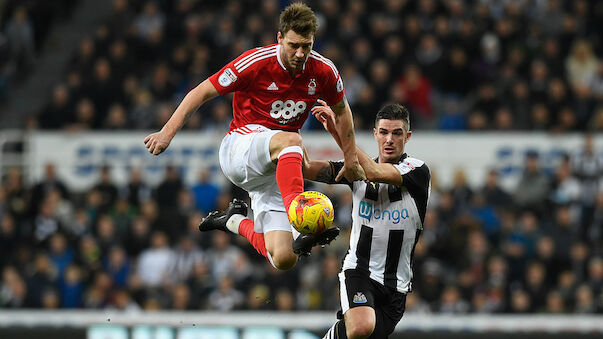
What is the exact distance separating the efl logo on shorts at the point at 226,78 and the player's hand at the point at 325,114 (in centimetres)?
62

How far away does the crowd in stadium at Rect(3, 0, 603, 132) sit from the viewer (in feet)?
48.7

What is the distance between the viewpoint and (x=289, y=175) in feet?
23.5

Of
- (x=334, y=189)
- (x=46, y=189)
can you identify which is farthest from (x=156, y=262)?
(x=334, y=189)

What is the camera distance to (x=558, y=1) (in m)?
16.4

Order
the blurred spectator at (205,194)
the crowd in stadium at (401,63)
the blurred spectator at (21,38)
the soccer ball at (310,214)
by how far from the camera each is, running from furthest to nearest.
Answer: the blurred spectator at (21,38)
the crowd in stadium at (401,63)
the blurred spectator at (205,194)
the soccer ball at (310,214)

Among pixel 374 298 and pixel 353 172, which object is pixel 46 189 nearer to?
pixel 374 298

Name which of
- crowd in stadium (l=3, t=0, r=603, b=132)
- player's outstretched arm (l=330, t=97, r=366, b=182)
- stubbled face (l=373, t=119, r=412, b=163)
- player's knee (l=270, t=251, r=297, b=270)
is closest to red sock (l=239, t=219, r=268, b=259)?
player's knee (l=270, t=251, r=297, b=270)

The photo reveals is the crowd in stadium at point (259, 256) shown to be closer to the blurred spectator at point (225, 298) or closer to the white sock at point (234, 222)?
the blurred spectator at point (225, 298)

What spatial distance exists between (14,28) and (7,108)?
4.35 ft

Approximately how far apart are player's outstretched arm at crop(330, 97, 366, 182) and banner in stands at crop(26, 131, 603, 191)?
22.2 ft

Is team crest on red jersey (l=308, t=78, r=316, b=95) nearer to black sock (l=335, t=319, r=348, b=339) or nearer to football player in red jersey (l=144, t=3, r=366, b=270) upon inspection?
football player in red jersey (l=144, t=3, r=366, b=270)

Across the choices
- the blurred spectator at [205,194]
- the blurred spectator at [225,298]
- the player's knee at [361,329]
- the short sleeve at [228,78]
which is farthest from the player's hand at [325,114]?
the blurred spectator at [205,194]

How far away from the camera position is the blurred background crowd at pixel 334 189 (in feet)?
41.8

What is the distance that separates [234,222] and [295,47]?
1656mm
